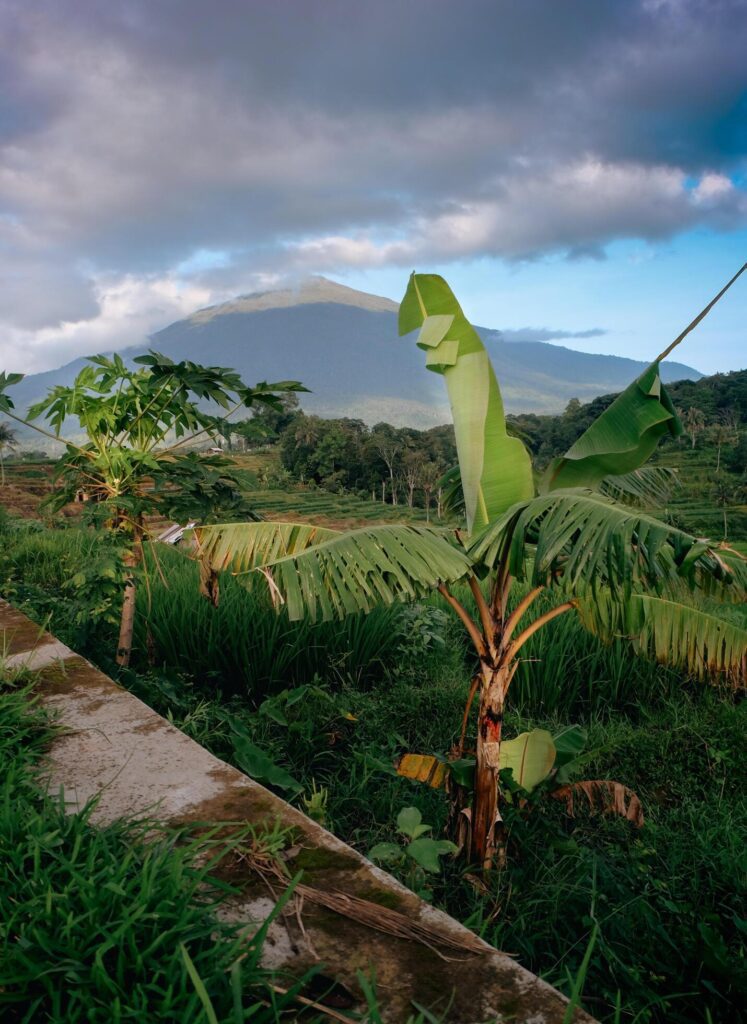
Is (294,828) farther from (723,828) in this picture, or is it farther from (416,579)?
(723,828)

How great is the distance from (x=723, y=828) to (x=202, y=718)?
231 cm

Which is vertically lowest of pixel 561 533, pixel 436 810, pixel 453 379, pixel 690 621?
pixel 436 810

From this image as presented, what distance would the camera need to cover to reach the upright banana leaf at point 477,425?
10.1 ft

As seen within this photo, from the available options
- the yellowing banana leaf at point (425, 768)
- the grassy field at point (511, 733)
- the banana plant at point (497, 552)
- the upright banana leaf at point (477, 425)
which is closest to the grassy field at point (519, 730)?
the grassy field at point (511, 733)

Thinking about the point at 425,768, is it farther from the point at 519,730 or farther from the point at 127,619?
the point at 127,619

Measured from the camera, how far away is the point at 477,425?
3070 millimetres

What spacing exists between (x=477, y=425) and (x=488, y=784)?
150 centimetres

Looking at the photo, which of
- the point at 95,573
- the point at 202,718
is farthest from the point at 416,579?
the point at 95,573

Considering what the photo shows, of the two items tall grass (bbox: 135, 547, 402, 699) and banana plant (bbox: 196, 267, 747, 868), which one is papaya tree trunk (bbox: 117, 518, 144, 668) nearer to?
tall grass (bbox: 135, 547, 402, 699)

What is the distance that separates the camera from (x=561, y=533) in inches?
89.1

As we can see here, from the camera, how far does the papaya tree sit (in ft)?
11.4

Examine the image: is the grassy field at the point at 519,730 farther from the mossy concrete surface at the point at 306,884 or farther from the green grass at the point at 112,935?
the green grass at the point at 112,935

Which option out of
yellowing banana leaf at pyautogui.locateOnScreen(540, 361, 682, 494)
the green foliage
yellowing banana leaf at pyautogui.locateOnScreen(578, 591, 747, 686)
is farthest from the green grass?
the green foliage

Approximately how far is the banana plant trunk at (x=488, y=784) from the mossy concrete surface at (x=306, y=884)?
4.23 ft
